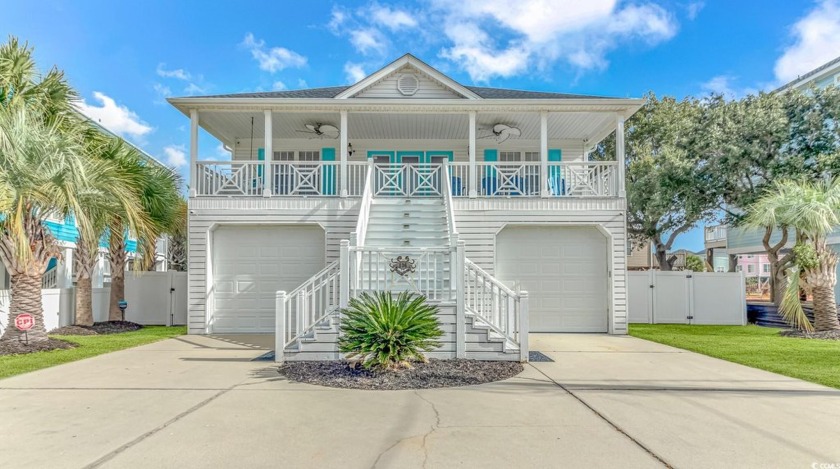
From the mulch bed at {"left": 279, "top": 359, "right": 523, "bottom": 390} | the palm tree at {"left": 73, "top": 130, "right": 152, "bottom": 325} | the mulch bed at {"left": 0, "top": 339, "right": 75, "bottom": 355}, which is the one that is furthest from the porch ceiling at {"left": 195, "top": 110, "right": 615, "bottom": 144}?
the mulch bed at {"left": 279, "top": 359, "right": 523, "bottom": 390}

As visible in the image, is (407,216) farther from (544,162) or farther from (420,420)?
(420,420)

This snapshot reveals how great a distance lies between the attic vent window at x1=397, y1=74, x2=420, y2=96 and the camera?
11.7 metres

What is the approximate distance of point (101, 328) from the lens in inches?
436

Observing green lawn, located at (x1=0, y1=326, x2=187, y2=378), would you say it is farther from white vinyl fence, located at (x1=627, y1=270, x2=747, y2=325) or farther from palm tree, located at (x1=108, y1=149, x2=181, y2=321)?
white vinyl fence, located at (x1=627, y1=270, x2=747, y2=325)

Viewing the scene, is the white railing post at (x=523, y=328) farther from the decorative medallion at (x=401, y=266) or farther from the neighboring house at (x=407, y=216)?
the neighboring house at (x=407, y=216)

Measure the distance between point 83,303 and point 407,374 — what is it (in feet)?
31.1

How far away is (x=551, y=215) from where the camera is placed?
10844 mm

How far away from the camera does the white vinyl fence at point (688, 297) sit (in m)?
12.8

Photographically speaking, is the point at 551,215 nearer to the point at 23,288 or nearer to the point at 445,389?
the point at 445,389

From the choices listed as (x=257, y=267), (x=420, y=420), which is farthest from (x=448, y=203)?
(x=420, y=420)

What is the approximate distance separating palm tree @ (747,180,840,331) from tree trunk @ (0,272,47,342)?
14811mm

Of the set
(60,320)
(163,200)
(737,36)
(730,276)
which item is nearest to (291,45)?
(163,200)

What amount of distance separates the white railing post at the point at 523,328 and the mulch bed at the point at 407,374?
238 millimetres

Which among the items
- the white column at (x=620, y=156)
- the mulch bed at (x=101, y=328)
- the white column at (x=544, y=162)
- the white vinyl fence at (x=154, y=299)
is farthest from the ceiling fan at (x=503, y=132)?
the mulch bed at (x=101, y=328)
